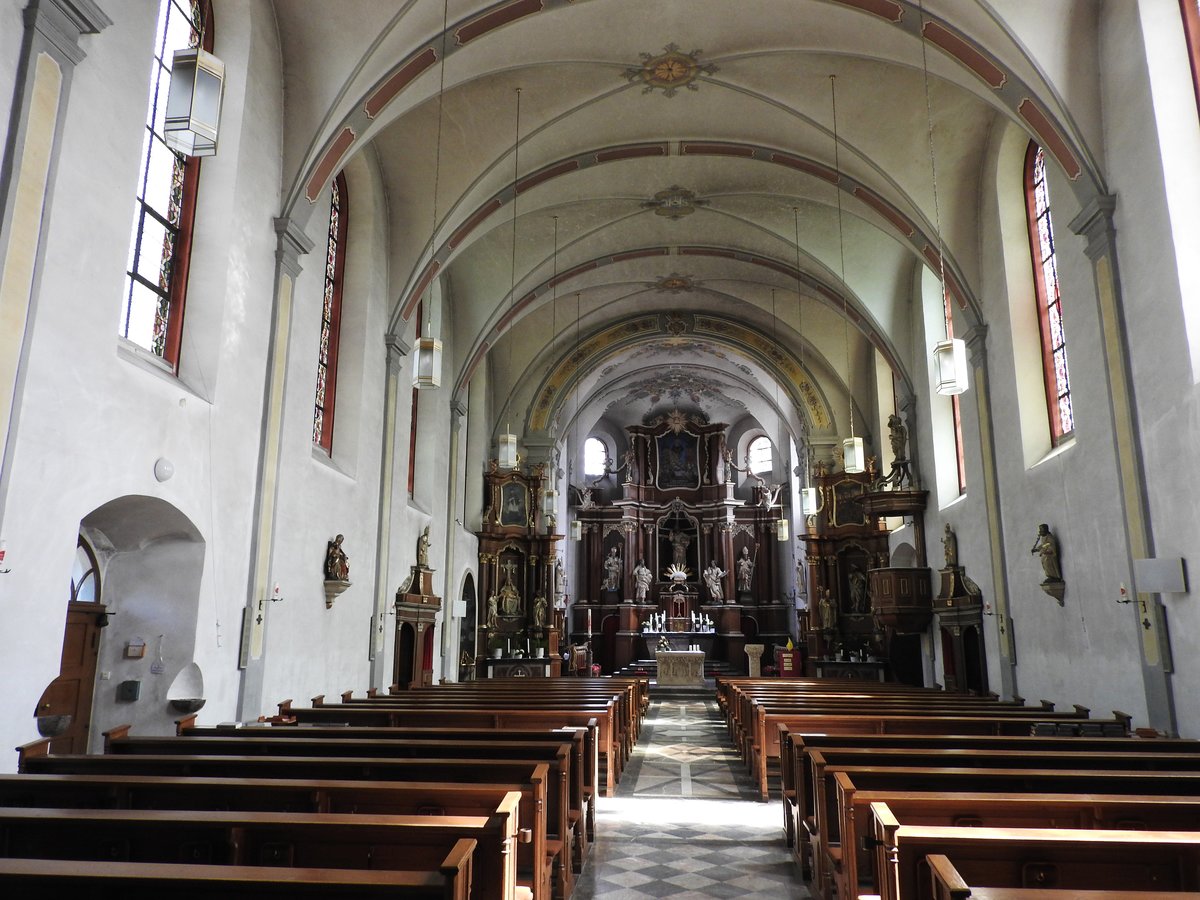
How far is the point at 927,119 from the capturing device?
12.3m

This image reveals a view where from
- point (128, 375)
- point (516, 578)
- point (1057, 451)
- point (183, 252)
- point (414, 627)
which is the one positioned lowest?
point (414, 627)

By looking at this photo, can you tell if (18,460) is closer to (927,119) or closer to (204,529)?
(204,529)

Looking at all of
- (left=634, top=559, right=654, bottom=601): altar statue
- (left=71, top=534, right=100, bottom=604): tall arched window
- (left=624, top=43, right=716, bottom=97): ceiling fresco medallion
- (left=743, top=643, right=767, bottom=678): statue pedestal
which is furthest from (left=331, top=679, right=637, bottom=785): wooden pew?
(left=634, top=559, right=654, bottom=601): altar statue

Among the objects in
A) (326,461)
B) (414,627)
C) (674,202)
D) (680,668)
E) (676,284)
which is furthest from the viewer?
(680,668)

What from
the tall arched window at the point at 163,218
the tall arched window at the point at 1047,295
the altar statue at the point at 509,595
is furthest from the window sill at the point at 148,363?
the altar statue at the point at 509,595

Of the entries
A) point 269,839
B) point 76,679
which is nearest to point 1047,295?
point 269,839

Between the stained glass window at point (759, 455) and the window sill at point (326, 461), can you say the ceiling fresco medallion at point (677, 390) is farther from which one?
the window sill at point (326, 461)

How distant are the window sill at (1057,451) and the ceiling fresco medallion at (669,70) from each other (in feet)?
22.0

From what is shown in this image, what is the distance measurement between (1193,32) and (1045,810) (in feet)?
26.2

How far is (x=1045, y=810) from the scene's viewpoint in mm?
3758

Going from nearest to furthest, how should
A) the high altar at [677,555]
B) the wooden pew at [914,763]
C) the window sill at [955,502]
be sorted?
the wooden pew at [914,763], the window sill at [955,502], the high altar at [677,555]

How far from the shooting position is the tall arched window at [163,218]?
8172mm

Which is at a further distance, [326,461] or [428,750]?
[326,461]

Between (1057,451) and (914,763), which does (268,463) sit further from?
(1057,451)
